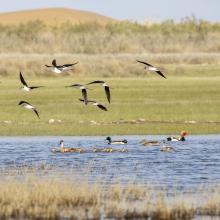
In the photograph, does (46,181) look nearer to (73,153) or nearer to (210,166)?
(210,166)

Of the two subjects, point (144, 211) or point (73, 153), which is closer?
point (144, 211)

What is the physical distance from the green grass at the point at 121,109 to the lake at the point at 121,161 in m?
1.16

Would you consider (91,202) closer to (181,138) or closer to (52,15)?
(181,138)

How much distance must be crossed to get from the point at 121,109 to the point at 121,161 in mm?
10867

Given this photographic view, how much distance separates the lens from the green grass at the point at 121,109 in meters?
35.2

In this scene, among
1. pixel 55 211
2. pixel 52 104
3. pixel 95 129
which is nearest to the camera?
pixel 55 211

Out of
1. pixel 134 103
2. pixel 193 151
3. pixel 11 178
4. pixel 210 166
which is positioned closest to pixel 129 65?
pixel 134 103

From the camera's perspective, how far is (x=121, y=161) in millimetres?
27562

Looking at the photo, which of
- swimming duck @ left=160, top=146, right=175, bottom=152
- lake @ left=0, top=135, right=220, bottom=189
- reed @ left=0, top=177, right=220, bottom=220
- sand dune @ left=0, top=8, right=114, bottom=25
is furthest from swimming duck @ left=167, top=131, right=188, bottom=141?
sand dune @ left=0, top=8, right=114, bottom=25

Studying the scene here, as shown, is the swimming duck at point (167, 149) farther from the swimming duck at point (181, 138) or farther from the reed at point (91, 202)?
the reed at point (91, 202)

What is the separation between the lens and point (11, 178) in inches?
809

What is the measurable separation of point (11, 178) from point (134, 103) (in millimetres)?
19474

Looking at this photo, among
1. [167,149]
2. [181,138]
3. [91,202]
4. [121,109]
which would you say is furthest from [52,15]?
[91,202]

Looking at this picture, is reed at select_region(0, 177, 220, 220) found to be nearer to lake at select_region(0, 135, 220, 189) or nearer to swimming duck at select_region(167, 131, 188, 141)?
lake at select_region(0, 135, 220, 189)
